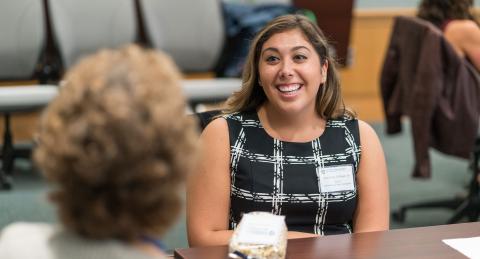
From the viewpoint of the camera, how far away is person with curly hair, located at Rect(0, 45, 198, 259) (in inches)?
40.8

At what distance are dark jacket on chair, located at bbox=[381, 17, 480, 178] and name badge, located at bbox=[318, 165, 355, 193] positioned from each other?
160 cm

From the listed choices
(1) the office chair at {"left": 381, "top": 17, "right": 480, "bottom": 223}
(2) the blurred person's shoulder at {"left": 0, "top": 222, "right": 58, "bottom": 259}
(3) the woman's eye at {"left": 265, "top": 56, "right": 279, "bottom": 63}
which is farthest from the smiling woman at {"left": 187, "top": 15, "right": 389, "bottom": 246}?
(1) the office chair at {"left": 381, "top": 17, "right": 480, "bottom": 223}

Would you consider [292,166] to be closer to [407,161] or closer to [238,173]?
[238,173]

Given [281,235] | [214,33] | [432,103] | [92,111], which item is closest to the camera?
[92,111]

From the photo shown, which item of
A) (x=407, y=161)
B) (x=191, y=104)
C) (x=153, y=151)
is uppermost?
(x=153, y=151)

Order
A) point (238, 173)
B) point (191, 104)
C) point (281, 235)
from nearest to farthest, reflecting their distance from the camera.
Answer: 1. point (281, 235)
2. point (238, 173)
3. point (191, 104)

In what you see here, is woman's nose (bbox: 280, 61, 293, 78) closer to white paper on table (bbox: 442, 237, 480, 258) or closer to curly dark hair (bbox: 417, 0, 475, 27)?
white paper on table (bbox: 442, 237, 480, 258)

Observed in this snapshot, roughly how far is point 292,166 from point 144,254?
117cm

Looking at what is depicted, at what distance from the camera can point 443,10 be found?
4.03m

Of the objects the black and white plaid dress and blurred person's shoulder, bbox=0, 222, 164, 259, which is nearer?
blurred person's shoulder, bbox=0, 222, 164, 259

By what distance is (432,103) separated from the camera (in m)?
3.72

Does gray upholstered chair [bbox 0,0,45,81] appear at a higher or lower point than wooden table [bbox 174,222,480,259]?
higher

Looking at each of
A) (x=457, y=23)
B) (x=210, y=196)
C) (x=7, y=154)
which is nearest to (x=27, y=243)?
(x=210, y=196)

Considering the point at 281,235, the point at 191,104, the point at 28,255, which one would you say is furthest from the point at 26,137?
the point at 28,255
